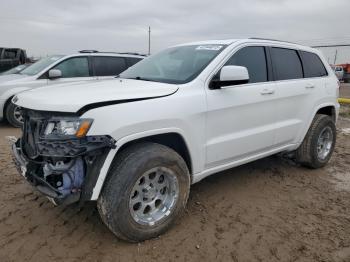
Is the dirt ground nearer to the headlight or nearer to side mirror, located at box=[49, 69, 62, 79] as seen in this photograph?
the headlight

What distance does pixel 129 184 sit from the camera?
8.94 ft

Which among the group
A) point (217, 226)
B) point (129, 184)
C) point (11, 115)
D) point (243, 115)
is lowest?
point (217, 226)

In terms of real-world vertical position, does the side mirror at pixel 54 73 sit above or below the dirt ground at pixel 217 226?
above

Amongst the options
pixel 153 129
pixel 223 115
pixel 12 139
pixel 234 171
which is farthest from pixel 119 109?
pixel 234 171

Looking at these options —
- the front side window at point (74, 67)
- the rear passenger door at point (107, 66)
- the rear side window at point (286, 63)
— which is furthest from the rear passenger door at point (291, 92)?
the front side window at point (74, 67)

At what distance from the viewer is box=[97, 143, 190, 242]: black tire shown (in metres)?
2.70

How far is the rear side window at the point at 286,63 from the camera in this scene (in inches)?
166

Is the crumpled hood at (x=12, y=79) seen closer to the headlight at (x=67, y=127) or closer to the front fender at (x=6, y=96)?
the front fender at (x=6, y=96)

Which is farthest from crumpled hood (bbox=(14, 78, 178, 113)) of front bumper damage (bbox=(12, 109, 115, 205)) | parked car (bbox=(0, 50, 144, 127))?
parked car (bbox=(0, 50, 144, 127))

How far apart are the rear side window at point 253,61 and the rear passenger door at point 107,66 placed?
15.6ft

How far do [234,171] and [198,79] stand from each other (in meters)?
1.97

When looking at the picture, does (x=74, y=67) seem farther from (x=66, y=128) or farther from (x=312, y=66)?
(x=66, y=128)

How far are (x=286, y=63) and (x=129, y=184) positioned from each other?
9.19 feet

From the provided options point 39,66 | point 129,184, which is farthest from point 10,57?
point 129,184
